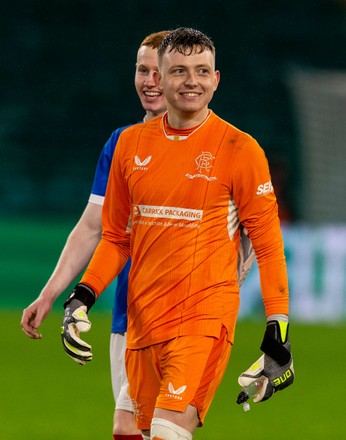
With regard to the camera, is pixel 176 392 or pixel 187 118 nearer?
pixel 176 392

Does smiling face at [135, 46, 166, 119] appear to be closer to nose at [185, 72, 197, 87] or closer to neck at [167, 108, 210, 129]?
neck at [167, 108, 210, 129]

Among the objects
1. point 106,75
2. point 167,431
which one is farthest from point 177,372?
point 106,75

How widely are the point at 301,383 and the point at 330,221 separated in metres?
5.44

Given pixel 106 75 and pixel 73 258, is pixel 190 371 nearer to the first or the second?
pixel 73 258

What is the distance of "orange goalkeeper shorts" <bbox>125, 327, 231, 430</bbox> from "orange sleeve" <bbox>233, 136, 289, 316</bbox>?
27 cm

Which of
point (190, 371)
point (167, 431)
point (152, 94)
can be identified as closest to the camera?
point (167, 431)

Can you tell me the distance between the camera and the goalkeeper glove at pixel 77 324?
4.80m

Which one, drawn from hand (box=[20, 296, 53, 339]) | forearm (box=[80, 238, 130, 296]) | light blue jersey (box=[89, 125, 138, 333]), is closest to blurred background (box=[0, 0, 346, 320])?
light blue jersey (box=[89, 125, 138, 333])

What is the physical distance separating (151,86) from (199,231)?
1.36 m

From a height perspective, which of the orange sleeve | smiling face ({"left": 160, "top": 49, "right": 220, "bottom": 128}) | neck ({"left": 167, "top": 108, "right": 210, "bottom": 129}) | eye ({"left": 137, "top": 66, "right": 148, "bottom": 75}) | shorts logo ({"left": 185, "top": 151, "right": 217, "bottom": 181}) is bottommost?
the orange sleeve

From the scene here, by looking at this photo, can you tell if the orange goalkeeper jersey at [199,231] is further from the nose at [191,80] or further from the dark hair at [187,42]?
the dark hair at [187,42]

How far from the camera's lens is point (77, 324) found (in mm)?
4859

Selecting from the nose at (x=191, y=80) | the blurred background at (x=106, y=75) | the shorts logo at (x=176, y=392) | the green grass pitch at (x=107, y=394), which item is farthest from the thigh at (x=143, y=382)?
the blurred background at (x=106, y=75)

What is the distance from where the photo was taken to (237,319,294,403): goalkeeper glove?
470cm
